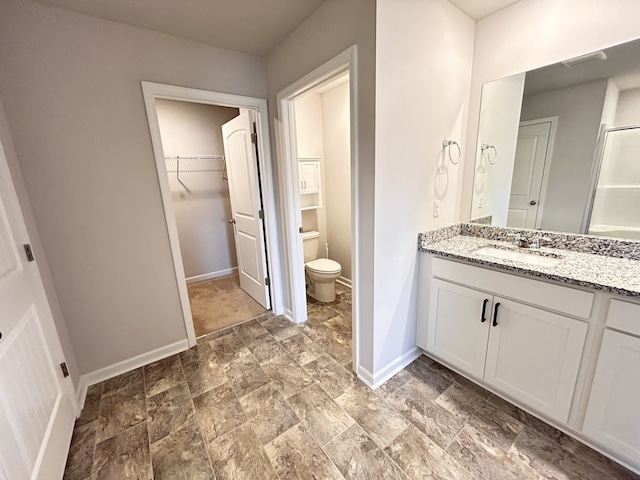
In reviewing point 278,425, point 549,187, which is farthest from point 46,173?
point 549,187

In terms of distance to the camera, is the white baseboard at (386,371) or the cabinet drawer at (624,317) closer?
the cabinet drawer at (624,317)

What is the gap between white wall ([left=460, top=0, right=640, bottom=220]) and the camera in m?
1.29

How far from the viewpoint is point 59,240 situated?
1610 mm

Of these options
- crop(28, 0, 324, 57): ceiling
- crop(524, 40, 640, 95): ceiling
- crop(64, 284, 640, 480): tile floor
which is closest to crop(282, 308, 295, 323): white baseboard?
crop(64, 284, 640, 480): tile floor

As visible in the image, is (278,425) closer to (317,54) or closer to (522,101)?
(317,54)

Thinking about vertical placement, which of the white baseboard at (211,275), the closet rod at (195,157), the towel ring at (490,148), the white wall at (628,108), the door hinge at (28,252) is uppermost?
the closet rod at (195,157)

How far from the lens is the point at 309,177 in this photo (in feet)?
10.0

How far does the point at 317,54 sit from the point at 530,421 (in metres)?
2.51

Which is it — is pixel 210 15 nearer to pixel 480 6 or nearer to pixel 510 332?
pixel 480 6

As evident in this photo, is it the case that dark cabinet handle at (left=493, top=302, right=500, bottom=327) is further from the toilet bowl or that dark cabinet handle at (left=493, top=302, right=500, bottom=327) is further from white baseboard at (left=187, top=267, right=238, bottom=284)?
white baseboard at (left=187, top=267, right=238, bottom=284)

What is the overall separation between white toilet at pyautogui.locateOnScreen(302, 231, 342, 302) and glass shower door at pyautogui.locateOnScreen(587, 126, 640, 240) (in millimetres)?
1979

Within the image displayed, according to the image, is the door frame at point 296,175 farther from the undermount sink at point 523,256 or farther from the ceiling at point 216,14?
the undermount sink at point 523,256

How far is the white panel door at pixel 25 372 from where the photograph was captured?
961 millimetres

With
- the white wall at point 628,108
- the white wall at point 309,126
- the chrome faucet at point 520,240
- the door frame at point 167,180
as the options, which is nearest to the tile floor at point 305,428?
the door frame at point 167,180
